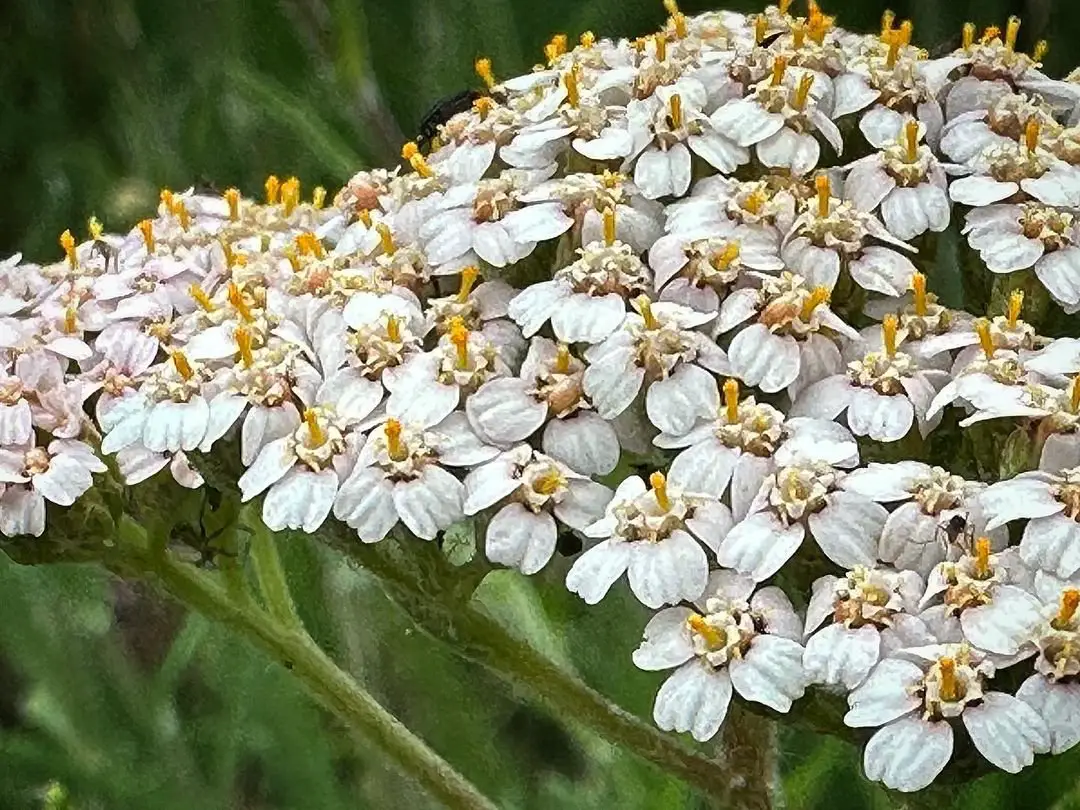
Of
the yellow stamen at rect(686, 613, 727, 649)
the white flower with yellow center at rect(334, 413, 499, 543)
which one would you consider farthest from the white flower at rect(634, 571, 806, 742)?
the white flower with yellow center at rect(334, 413, 499, 543)

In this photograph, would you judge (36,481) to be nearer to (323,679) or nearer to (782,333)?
(323,679)

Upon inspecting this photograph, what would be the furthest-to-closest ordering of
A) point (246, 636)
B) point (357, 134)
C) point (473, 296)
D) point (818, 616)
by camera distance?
point (357, 134) < point (246, 636) < point (473, 296) < point (818, 616)

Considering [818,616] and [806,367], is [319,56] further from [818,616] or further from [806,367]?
[818,616]

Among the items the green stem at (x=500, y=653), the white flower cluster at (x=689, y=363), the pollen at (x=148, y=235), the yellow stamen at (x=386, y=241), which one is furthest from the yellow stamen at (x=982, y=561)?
the pollen at (x=148, y=235)

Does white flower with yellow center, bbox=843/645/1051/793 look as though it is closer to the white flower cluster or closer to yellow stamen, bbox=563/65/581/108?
the white flower cluster

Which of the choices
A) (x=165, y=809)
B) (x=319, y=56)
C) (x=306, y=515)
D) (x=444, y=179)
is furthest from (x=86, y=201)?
(x=306, y=515)

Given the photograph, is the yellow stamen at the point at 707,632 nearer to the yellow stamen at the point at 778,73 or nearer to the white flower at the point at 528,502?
the white flower at the point at 528,502
